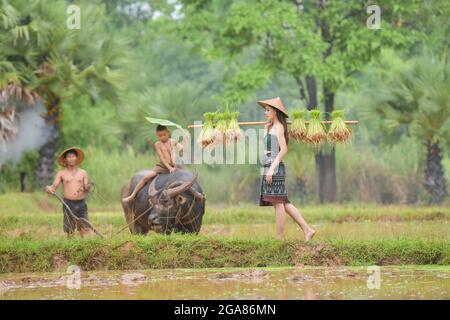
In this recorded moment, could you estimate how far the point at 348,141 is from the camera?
1354 cm

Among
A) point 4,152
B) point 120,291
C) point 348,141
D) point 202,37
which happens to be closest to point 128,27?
point 202,37

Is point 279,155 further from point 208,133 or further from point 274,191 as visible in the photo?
point 208,133

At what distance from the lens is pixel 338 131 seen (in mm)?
13234

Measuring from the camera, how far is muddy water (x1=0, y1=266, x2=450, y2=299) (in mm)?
9828

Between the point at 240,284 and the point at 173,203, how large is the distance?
3377 millimetres

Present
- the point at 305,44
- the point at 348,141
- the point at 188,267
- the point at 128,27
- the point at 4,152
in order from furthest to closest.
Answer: the point at 128,27 < the point at 305,44 < the point at 4,152 < the point at 348,141 < the point at 188,267

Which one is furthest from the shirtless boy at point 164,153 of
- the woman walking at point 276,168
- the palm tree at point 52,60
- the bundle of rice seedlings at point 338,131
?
the palm tree at point 52,60

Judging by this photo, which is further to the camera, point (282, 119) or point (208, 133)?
point (208, 133)

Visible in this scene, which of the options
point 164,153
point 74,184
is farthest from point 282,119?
point 74,184

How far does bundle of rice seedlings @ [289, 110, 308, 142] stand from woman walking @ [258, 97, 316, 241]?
23 cm

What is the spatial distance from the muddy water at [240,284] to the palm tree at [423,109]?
36.6ft

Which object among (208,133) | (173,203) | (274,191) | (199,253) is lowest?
(199,253)
